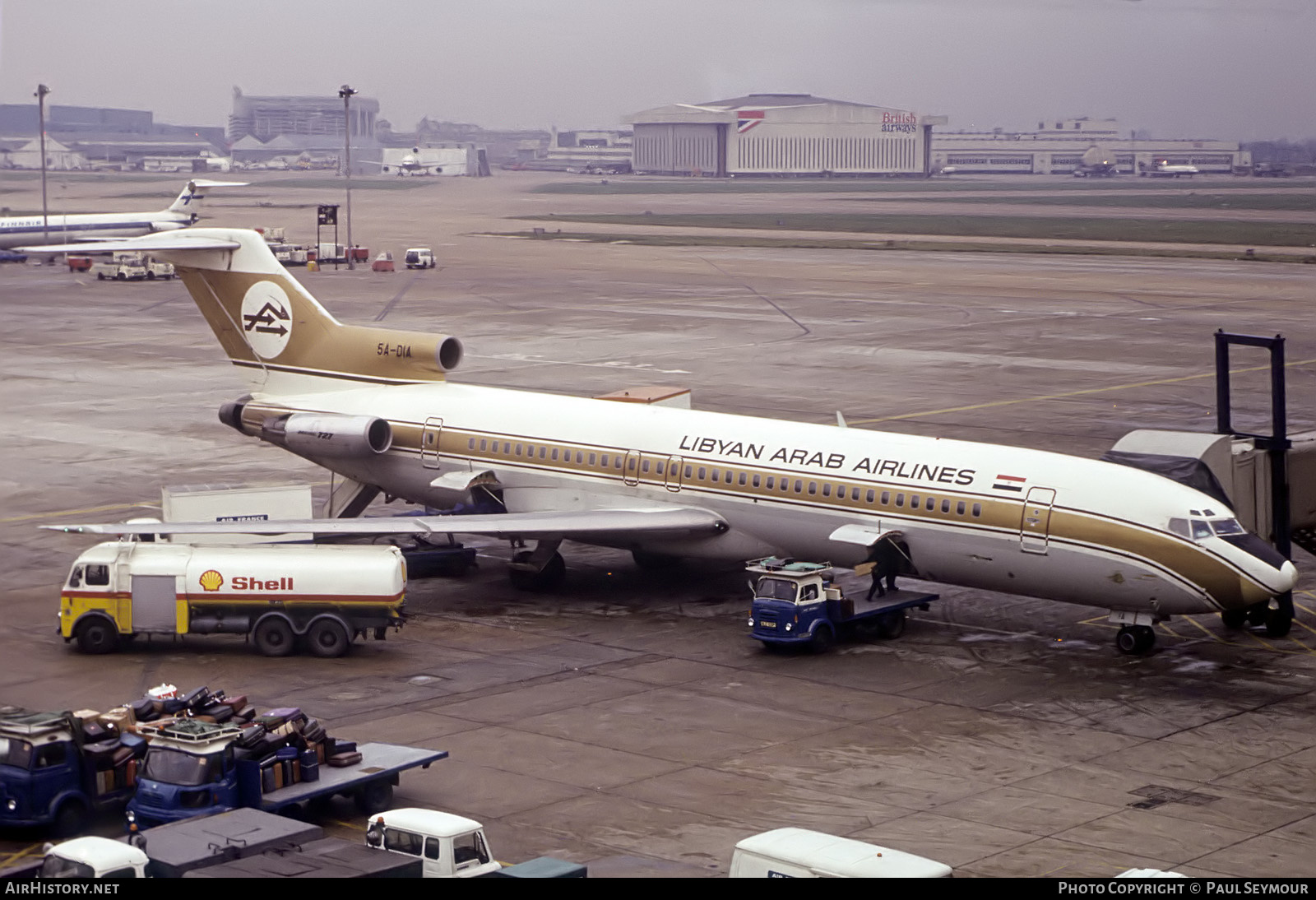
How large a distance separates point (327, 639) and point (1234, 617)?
15.3 metres

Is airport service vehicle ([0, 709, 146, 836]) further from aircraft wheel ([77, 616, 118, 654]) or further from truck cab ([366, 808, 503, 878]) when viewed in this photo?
aircraft wheel ([77, 616, 118, 654])

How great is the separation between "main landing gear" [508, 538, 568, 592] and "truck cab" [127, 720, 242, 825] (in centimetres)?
1307

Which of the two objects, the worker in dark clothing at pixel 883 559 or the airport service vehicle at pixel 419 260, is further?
the airport service vehicle at pixel 419 260

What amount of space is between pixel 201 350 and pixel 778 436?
46249 mm

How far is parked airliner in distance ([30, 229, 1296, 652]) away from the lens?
92.4 ft

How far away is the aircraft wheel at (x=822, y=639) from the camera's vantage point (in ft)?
95.3

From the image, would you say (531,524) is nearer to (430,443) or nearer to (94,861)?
(430,443)

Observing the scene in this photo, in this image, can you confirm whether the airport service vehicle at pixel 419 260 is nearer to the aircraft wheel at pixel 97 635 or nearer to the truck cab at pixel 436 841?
the aircraft wheel at pixel 97 635

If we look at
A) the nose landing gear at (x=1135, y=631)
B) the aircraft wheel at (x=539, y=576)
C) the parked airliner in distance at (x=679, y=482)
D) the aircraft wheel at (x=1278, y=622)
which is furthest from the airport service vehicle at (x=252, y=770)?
the aircraft wheel at (x=1278, y=622)

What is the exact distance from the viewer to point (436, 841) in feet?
58.6

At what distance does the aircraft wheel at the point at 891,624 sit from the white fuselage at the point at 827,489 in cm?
96

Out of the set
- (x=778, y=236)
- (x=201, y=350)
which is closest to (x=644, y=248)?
(x=778, y=236)

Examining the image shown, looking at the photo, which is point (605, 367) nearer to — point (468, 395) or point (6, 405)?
point (6, 405)

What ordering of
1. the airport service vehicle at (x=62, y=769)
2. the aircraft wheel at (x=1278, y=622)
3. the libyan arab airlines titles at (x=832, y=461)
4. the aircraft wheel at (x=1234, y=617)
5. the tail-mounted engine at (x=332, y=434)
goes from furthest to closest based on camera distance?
1. the tail-mounted engine at (x=332, y=434)
2. the libyan arab airlines titles at (x=832, y=461)
3. the aircraft wheel at (x=1278, y=622)
4. the aircraft wheel at (x=1234, y=617)
5. the airport service vehicle at (x=62, y=769)
